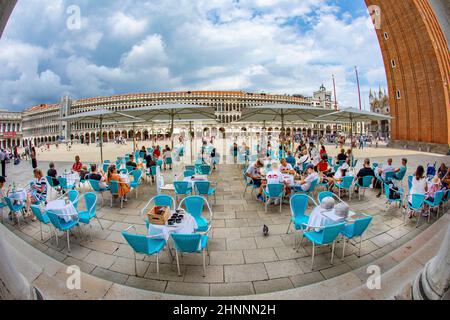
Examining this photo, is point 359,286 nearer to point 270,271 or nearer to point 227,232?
point 270,271

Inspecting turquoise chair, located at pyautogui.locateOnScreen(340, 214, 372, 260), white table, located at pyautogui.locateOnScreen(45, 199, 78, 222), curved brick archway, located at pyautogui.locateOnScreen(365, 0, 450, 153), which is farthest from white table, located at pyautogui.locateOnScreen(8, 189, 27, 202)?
curved brick archway, located at pyautogui.locateOnScreen(365, 0, 450, 153)

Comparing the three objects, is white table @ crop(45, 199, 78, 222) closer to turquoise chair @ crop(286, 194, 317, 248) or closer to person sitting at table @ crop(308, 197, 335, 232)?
turquoise chair @ crop(286, 194, 317, 248)

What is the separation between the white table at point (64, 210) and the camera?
13.0ft

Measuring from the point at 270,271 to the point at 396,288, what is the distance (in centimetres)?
153

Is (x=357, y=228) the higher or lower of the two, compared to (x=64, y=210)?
lower

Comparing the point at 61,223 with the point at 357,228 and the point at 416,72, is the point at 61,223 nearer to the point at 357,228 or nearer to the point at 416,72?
the point at 357,228

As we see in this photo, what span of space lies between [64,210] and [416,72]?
3073cm

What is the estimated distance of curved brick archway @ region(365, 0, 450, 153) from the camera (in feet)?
64.5

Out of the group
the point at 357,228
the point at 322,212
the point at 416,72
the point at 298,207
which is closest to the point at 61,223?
the point at 298,207

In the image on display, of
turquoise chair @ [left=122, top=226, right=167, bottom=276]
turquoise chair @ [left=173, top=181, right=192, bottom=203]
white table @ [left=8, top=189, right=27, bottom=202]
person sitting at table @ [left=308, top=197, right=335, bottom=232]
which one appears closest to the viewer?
turquoise chair @ [left=122, top=226, right=167, bottom=276]

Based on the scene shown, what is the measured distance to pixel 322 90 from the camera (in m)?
122

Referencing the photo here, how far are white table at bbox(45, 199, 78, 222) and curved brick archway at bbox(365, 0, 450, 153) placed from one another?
1041 inches

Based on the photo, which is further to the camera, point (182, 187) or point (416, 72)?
point (416, 72)

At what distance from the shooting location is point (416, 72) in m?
22.2
